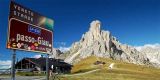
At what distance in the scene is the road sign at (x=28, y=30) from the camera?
83.6ft

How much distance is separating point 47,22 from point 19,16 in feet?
21.7

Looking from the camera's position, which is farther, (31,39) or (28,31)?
(31,39)

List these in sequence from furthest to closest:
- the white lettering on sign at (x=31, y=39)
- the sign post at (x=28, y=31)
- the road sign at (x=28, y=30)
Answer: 1. the white lettering on sign at (x=31, y=39)
2. the road sign at (x=28, y=30)
3. the sign post at (x=28, y=31)

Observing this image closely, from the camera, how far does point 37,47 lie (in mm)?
30891

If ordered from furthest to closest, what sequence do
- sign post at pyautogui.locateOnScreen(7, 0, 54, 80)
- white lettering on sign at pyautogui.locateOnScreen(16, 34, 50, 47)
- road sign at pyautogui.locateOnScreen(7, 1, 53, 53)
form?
1. white lettering on sign at pyautogui.locateOnScreen(16, 34, 50, 47)
2. road sign at pyautogui.locateOnScreen(7, 1, 53, 53)
3. sign post at pyautogui.locateOnScreen(7, 0, 54, 80)

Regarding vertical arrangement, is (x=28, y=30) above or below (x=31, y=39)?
above

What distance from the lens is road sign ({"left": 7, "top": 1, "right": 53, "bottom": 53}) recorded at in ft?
83.6

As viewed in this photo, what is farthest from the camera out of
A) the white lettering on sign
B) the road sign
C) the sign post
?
the white lettering on sign

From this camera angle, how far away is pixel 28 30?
93.8 ft

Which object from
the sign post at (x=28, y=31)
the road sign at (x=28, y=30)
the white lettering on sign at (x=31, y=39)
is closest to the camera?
the sign post at (x=28, y=31)

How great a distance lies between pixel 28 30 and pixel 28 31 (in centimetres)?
12

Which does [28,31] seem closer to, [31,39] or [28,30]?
[28,30]

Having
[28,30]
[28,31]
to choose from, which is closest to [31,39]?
[28,31]

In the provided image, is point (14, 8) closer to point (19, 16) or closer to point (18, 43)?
point (19, 16)
